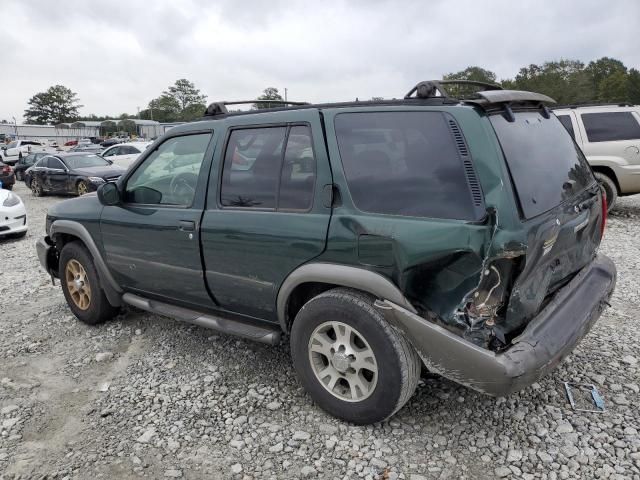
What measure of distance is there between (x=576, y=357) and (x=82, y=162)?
600 inches

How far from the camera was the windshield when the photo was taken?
15039 millimetres

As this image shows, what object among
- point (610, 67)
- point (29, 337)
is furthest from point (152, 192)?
point (610, 67)

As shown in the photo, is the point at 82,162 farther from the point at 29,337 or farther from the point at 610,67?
the point at 610,67

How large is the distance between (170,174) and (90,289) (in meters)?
1.47

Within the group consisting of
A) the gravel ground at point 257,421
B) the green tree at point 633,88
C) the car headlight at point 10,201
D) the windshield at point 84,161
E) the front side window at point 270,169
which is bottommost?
the gravel ground at point 257,421

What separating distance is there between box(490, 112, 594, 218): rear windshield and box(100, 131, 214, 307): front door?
196cm

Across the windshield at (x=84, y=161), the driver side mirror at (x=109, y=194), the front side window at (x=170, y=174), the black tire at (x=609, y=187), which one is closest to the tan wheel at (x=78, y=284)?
the driver side mirror at (x=109, y=194)

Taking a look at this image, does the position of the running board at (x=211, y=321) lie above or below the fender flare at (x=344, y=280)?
below

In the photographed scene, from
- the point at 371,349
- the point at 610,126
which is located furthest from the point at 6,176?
the point at 371,349

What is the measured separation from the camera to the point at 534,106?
3033 mm

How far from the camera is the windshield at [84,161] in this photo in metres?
15.0

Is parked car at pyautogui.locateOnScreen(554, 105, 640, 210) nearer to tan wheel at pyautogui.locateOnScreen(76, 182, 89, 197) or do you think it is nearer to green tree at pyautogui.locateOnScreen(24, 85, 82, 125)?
tan wheel at pyautogui.locateOnScreen(76, 182, 89, 197)

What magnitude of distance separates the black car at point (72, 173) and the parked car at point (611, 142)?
11517 mm

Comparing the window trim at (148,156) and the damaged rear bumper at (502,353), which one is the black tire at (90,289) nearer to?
the window trim at (148,156)
